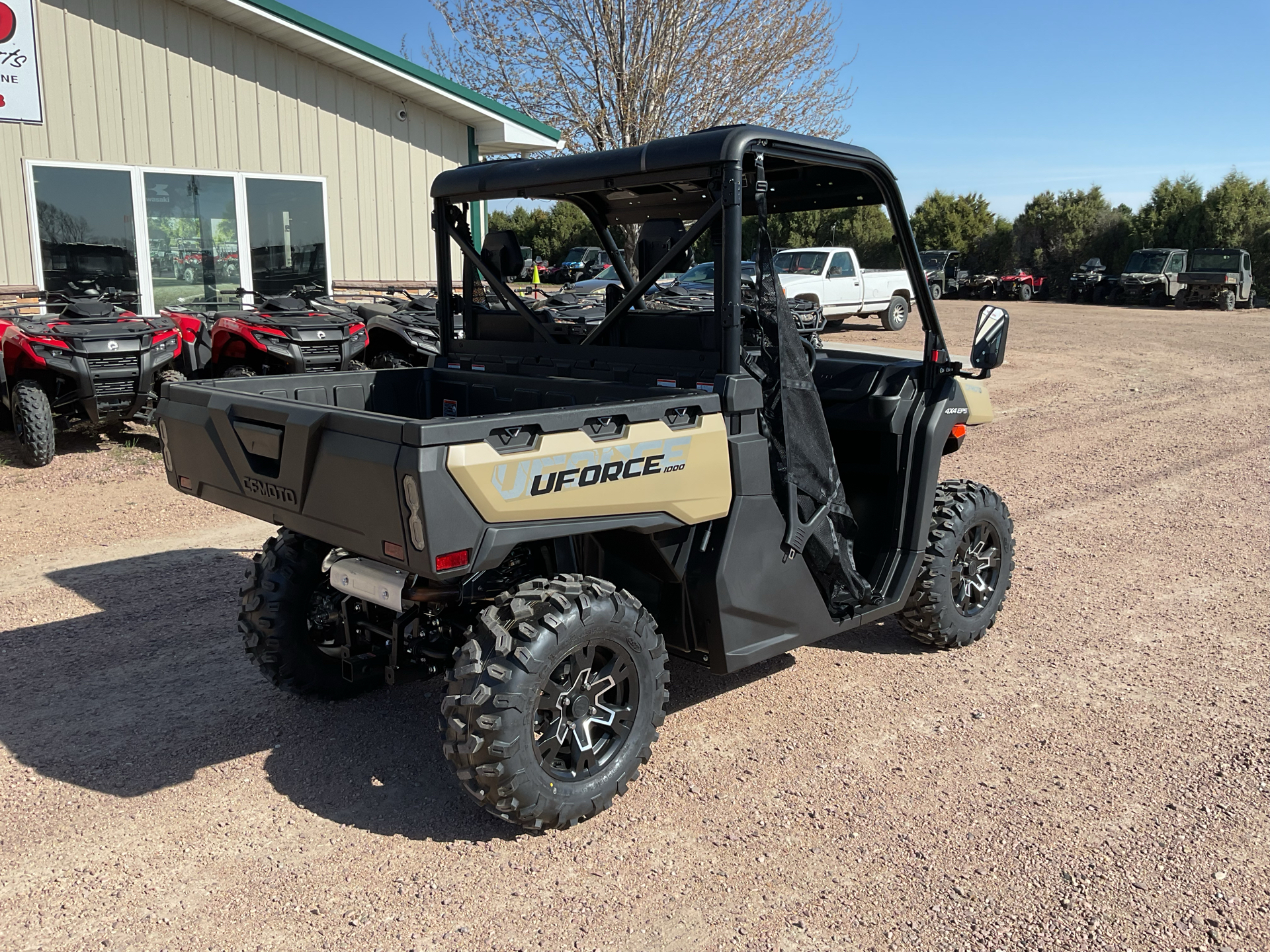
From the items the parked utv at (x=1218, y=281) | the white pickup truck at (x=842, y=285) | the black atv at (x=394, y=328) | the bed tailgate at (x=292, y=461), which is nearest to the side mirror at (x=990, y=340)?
the bed tailgate at (x=292, y=461)

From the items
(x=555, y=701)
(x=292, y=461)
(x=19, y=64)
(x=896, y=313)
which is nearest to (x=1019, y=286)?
(x=896, y=313)

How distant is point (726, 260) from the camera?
11.2 feet

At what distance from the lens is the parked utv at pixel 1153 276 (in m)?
33.2

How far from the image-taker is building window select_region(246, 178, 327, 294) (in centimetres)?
1215

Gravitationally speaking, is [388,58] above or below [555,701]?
above

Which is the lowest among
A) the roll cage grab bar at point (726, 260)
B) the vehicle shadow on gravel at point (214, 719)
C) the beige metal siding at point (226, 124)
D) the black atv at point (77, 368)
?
the vehicle shadow on gravel at point (214, 719)

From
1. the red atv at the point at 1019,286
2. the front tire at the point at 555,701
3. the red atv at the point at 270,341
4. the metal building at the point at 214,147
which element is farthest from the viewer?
the red atv at the point at 1019,286

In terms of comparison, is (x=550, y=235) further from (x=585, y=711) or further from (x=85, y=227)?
(x=585, y=711)

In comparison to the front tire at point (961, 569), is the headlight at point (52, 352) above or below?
above

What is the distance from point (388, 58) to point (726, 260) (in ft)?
34.0

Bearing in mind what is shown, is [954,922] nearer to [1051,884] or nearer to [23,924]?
[1051,884]

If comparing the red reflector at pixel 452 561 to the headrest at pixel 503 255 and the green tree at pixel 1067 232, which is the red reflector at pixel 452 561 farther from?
the green tree at pixel 1067 232

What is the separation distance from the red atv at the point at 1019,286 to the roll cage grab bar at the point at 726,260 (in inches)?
1443

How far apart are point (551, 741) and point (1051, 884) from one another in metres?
1.51
